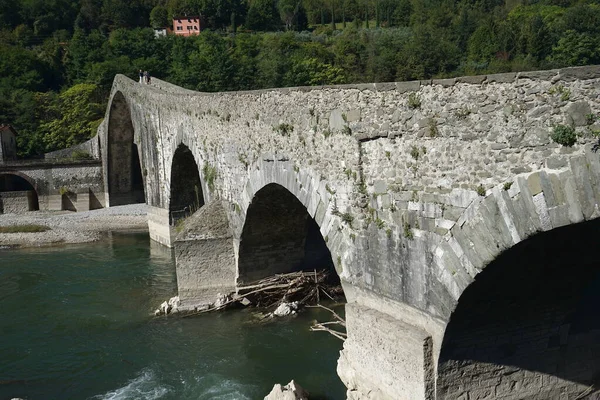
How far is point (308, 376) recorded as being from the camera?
452 inches

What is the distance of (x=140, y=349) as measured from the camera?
1326 cm

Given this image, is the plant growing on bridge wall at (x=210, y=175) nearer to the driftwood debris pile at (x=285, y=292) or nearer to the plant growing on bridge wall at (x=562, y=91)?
the driftwood debris pile at (x=285, y=292)

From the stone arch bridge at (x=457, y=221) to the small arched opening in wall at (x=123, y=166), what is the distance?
22.9 metres

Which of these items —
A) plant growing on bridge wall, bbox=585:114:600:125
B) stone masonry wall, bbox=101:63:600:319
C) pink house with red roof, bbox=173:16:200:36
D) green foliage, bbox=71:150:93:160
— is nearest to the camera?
plant growing on bridge wall, bbox=585:114:600:125

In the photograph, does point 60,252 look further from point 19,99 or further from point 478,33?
point 478,33

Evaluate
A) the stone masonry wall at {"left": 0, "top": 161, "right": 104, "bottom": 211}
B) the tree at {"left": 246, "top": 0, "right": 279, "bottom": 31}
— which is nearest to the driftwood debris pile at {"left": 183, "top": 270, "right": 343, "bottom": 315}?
the stone masonry wall at {"left": 0, "top": 161, "right": 104, "bottom": 211}

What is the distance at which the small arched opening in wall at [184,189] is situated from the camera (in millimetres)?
21895

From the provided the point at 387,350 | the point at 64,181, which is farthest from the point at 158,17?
the point at 387,350

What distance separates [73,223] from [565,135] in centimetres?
2801

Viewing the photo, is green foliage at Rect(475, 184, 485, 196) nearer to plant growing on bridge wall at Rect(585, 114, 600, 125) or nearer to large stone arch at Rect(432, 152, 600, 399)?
large stone arch at Rect(432, 152, 600, 399)

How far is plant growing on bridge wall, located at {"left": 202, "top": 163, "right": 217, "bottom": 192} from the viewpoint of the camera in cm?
1606

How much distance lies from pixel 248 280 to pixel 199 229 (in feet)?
5.39

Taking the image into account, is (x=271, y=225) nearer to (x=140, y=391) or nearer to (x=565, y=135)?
(x=140, y=391)

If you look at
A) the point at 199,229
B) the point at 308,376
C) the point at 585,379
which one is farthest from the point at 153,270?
the point at 585,379
